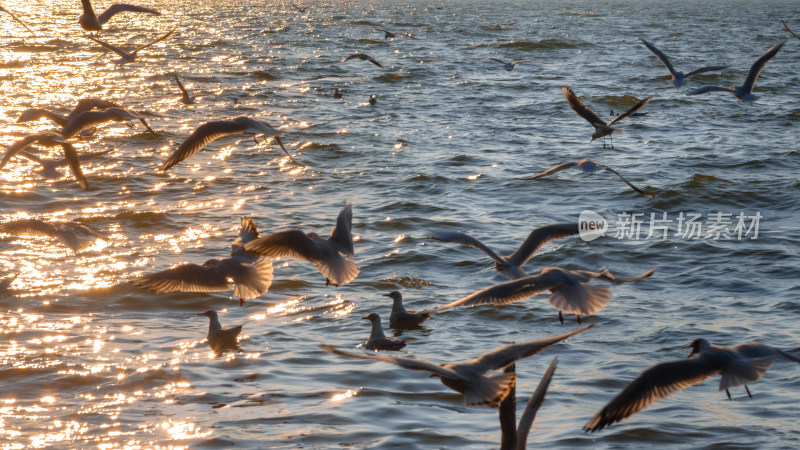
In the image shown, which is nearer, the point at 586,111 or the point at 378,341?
the point at 378,341

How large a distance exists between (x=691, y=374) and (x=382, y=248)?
7235 millimetres

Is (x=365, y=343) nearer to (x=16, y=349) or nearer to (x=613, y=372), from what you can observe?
(x=613, y=372)

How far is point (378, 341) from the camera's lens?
30.3ft

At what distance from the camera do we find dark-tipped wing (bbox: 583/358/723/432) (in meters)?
5.60

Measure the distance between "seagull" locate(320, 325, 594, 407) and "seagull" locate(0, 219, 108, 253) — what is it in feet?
23.4

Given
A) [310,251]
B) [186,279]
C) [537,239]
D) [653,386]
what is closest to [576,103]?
[537,239]

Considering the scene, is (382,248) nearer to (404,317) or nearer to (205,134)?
(404,317)

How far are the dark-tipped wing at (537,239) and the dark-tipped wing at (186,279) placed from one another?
2.71 m

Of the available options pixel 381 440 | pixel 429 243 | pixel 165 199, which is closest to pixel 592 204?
pixel 429 243

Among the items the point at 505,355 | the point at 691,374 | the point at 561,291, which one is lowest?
the point at 561,291

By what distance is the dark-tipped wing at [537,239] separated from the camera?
30.8 feet

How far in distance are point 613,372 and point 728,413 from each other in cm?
109

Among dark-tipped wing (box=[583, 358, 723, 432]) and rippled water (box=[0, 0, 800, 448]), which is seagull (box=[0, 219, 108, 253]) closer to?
rippled water (box=[0, 0, 800, 448])

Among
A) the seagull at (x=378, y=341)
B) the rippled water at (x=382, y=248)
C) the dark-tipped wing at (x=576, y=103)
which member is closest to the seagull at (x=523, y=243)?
the rippled water at (x=382, y=248)
